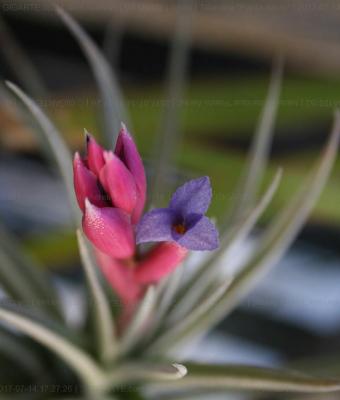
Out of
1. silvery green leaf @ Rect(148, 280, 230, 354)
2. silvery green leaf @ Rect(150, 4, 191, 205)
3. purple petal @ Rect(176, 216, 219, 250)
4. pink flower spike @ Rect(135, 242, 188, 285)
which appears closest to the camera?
purple petal @ Rect(176, 216, 219, 250)

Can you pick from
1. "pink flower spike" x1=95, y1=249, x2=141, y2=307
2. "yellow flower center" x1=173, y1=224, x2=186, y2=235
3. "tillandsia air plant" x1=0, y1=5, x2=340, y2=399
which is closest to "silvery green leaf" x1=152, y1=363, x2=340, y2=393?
"tillandsia air plant" x1=0, y1=5, x2=340, y2=399

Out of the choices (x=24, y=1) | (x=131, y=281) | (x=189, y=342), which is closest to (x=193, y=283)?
(x=189, y=342)

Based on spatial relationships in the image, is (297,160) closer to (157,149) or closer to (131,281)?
(157,149)

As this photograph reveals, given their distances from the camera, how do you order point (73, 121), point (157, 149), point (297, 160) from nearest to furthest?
point (157, 149), point (73, 121), point (297, 160)

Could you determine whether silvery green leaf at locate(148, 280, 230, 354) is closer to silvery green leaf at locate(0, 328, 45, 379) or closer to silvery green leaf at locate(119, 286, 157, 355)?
silvery green leaf at locate(119, 286, 157, 355)

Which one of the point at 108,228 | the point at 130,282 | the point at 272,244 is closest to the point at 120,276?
the point at 130,282

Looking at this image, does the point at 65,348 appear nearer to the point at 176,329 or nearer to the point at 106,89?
the point at 176,329

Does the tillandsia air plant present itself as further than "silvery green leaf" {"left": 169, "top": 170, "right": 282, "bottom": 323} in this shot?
No
